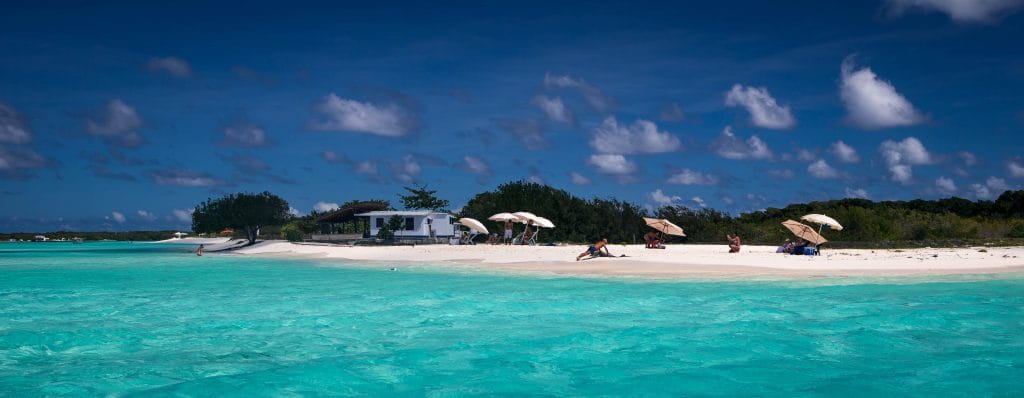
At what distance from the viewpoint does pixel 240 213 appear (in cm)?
6650

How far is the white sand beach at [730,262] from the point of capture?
22672 millimetres

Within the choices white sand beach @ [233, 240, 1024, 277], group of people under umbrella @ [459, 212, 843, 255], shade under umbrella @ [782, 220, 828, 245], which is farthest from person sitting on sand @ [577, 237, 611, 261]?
shade under umbrella @ [782, 220, 828, 245]

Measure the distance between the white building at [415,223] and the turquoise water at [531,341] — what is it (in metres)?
32.0

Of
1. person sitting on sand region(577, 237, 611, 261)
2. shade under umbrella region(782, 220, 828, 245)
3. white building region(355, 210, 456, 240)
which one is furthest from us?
white building region(355, 210, 456, 240)

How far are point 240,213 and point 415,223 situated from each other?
73.3ft

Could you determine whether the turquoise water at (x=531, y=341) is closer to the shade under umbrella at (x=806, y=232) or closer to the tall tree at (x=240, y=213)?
the shade under umbrella at (x=806, y=232)

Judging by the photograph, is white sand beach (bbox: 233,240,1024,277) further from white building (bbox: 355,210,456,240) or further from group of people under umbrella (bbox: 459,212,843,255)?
white building (bbox: 355,210,456,240)

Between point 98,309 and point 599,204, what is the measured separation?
35405 mm

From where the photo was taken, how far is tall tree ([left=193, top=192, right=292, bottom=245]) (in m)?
66.7

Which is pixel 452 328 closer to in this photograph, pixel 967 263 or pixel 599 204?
pixel 967 263

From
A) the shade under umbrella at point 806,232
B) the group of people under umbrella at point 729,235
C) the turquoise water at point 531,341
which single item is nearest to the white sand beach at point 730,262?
the group of people under umbrella at point 729,235

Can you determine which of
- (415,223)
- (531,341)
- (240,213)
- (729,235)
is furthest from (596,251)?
(240,213)

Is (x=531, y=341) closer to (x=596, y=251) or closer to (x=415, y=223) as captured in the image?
(x=596, y=251)

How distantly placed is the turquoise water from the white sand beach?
10.6 feet
